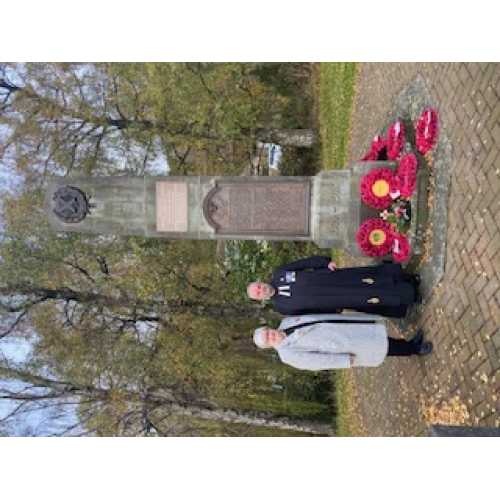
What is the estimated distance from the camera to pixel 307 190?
678 centimetres

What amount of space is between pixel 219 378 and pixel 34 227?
177 inches

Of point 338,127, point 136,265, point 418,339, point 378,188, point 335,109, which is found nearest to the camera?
point 418,339

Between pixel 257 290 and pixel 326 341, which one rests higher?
pixel 257 290

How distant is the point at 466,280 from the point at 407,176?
144cm

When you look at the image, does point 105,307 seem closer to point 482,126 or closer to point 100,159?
point 100,159

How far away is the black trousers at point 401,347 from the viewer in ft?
19.2

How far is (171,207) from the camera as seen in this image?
6.88 m

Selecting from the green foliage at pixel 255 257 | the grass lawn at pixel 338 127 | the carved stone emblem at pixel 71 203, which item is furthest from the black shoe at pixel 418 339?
the green foliage at pixel 255 257

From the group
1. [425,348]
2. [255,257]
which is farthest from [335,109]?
[425,348]

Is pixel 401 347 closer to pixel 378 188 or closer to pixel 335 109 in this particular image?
pixel 378 188

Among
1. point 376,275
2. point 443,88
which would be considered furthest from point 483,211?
point 443,88

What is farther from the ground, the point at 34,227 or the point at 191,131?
the point at 191,131

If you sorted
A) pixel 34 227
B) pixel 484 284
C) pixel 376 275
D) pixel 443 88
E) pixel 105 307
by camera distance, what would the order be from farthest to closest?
pixel 105 307 < pixel 34 227 < pixel 443 88 < pixel 376 275 < pixel 484 284

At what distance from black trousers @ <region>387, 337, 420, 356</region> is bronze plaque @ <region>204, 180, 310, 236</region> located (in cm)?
163
